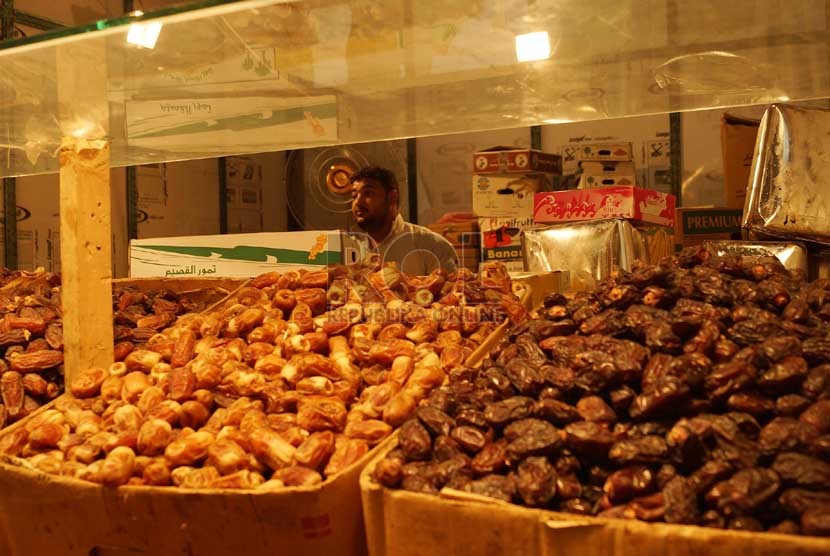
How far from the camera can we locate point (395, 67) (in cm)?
162

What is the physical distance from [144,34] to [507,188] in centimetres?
327

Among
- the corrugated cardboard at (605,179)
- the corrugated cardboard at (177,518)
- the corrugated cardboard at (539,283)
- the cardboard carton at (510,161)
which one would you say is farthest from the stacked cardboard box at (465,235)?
the corrugated cardboard at (177,518)

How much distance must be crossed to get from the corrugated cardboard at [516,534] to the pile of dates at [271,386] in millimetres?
153

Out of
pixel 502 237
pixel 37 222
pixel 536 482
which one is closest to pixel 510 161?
pixel 502 237

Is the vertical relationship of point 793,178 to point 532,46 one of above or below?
below

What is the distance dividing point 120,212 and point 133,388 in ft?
14.9

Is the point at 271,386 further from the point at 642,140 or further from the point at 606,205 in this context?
the point at 642,140

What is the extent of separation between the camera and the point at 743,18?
1.34 meters

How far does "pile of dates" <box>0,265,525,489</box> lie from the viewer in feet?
4.36

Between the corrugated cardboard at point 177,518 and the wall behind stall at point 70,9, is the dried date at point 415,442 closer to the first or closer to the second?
the corrugated cardboard at point 177,518

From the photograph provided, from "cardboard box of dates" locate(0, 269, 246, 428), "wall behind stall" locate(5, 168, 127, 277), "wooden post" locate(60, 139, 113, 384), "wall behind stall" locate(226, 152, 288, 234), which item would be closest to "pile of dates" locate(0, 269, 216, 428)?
"cardboard box of dates" locate(0, 269, 246, 428)

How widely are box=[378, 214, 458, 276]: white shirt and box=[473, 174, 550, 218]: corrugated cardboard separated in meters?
0.56

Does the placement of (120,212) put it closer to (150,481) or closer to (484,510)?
(150,481)

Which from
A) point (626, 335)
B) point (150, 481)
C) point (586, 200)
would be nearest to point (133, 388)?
point (150, 481)
